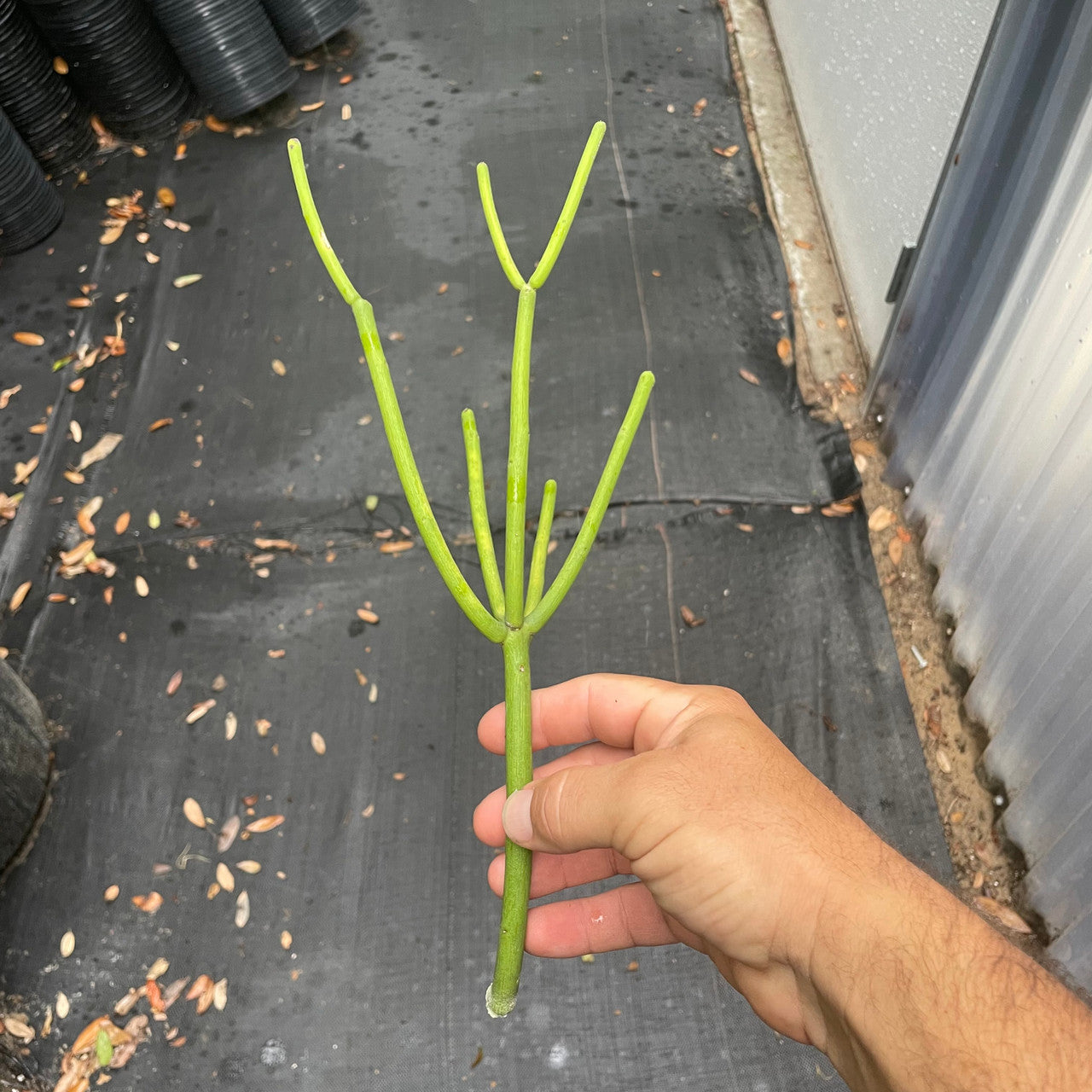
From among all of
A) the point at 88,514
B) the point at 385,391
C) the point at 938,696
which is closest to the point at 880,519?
the point at 938,696

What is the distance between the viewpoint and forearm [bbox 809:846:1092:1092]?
725mm

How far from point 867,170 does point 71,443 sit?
2347 mm

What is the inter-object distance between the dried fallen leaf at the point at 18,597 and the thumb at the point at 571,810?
1.66 metres

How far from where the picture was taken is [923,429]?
2.02 meters

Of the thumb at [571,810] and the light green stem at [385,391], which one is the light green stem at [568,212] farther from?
the thumb at [571,810]

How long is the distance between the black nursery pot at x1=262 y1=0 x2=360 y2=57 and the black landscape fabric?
0.32m

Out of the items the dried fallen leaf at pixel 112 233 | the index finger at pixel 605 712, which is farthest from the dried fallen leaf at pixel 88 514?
the index finger at pixel 605 712

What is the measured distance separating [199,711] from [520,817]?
1206 mm

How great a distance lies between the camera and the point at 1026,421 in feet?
5.24

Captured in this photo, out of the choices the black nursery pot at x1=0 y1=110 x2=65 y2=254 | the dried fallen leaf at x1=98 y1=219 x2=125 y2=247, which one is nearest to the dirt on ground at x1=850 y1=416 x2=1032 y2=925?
Answer: the dried fallen leaf at x1=98 y1=219 x2=125 y2=247

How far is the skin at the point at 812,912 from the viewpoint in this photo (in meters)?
0.74

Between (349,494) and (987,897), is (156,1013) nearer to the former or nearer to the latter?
(349,494)

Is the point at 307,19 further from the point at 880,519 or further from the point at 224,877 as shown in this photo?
the point at 224,877

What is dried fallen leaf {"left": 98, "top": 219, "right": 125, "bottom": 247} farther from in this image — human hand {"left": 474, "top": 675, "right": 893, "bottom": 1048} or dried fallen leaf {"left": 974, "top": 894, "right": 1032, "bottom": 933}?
dried fallen leaf {"left": 974, "top": 894, "right": 1032, "bottom": 933}
